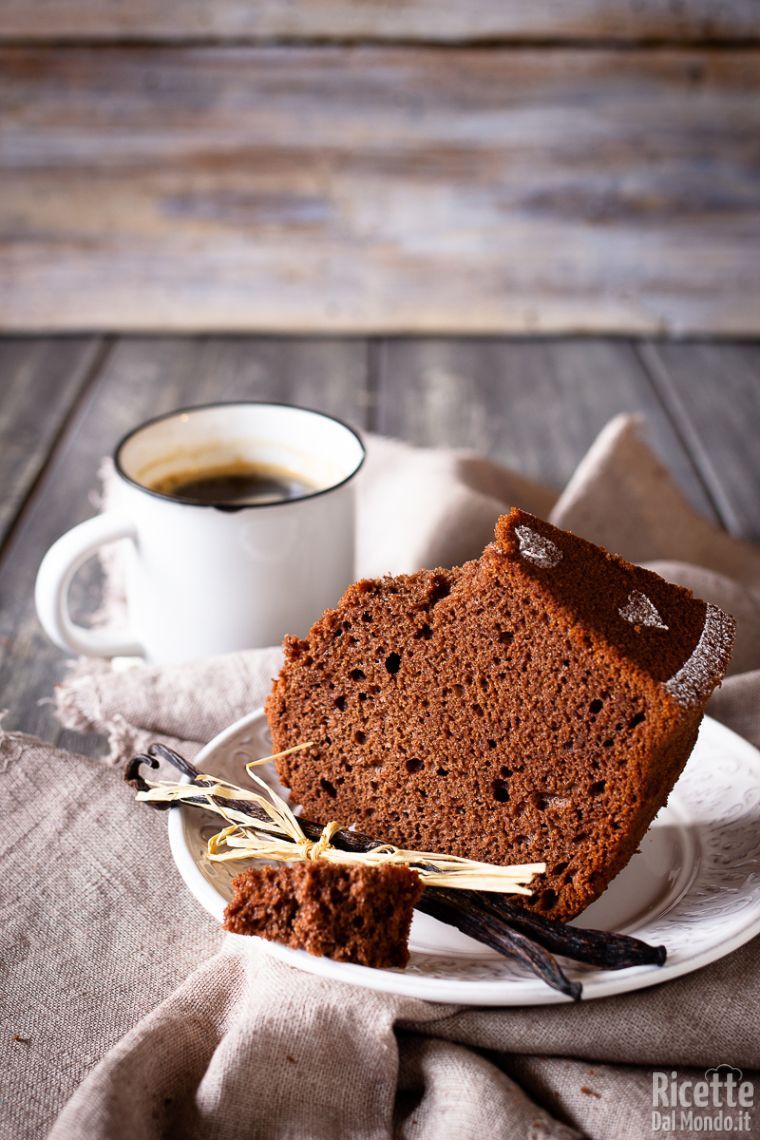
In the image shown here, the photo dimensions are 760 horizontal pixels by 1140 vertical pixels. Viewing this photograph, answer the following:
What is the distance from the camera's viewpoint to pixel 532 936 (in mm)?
1218

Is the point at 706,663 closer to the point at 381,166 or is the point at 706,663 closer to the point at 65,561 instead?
the point at 65,561

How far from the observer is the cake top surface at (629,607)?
1.28m

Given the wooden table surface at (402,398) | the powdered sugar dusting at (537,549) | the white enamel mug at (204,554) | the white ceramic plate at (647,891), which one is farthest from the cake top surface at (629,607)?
the wooden table surface at (402,398)

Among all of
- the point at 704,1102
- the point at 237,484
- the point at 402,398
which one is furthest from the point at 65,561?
the point at 402,398

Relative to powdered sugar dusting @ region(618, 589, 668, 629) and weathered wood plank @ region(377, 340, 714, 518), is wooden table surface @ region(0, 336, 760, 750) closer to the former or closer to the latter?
weathered wood plank @ region(377, 340, 714, 518)

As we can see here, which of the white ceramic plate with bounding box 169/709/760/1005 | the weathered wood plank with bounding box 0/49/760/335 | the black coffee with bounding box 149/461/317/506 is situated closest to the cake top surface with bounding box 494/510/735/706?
the white ceramic plate with bounding box 169/709/760/1005

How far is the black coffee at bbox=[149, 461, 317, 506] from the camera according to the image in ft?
6.31

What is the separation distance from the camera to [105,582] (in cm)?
233

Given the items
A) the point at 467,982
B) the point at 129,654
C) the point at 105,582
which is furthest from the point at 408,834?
the point at 105,582

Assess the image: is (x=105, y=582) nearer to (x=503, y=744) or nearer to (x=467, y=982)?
(x=503, y=744)

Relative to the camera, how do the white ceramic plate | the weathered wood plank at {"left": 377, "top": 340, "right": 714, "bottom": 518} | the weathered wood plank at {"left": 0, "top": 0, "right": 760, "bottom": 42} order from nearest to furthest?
the white ceramic plate, the weathered wood plank at {"left": 377, "top": 340, "right": 714, "bottom": 518}, the weathered wood plank at {"left": 0, "top": 0, "right": 760, "bottom": 42}

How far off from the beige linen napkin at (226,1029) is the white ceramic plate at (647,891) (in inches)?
2.5

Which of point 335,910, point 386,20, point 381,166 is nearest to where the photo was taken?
point 335,910

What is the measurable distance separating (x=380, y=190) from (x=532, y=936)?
9.13ft
